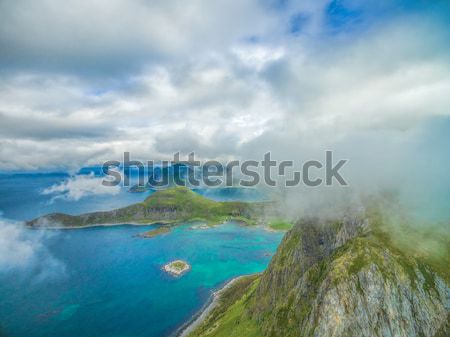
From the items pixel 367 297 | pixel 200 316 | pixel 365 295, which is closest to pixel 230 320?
pixel 200 316

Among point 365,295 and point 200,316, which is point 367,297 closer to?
point 365,295

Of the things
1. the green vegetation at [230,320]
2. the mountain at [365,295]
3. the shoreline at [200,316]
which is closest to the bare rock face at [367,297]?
the mountain at [365,295]

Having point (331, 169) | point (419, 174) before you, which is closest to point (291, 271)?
point (419, 174)

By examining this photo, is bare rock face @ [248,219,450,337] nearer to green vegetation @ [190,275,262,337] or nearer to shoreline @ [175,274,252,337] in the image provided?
green vegetation @ [190,275,262,337]

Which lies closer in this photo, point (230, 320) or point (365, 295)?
point (365, 295)

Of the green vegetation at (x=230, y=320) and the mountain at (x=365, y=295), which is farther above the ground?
the mountain at (x=365, y=295)

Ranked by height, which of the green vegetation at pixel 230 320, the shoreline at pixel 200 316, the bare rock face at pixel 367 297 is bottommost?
the shoreline at pixel 200 316

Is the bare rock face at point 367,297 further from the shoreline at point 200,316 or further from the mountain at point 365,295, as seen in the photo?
the shoreline at point 200,316

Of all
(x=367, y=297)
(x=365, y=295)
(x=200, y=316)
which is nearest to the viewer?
(x=367, y=297)

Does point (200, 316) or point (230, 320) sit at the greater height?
point (230, 320)
